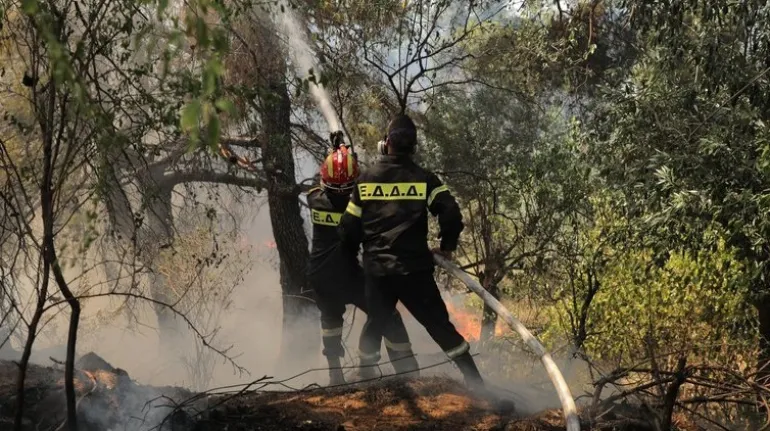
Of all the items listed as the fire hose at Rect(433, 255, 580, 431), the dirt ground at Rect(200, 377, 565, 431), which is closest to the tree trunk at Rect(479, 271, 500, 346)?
the dirt ground at Rect(200, 377, 565, 431)

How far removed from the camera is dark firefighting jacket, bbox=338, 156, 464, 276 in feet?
14.7

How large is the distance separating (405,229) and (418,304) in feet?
1.87

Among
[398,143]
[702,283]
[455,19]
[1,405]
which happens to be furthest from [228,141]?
[702,283]

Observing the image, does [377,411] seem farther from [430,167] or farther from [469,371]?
[430,167]

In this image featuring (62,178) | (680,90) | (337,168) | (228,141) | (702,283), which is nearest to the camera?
(62,178)

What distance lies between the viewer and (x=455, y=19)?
815 cm

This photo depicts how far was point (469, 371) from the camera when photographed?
4.61m

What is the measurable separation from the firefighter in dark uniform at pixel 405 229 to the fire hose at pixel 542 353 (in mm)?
212

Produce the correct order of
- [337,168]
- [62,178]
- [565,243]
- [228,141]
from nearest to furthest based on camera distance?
[62,178]
[337,168]
[228,141]
[565,243]

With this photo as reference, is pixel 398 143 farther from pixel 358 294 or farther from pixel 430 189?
pixel 358 294

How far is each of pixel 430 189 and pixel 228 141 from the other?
4101 millimetres

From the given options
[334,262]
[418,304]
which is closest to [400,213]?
[418,304]

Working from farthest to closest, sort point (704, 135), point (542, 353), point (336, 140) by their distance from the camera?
point (704, 135) → point (336, 140) → point (542, 353)

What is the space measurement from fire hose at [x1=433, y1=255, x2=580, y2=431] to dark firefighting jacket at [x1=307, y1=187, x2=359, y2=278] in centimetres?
96
